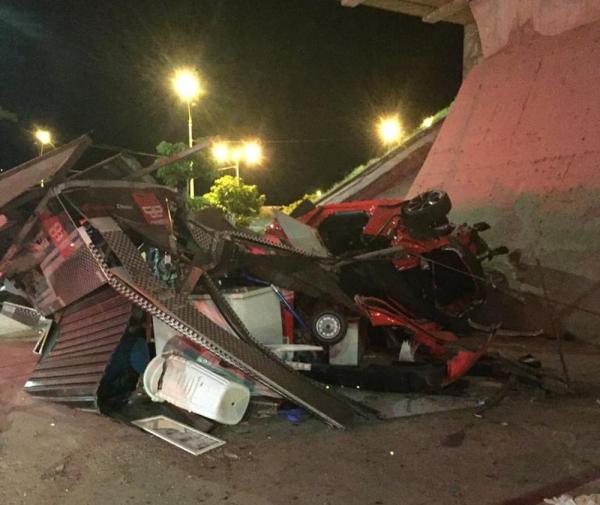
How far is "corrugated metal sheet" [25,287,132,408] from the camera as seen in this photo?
445 centimetres

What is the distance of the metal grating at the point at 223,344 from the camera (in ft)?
13.2

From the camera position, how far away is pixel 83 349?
465 centimetres

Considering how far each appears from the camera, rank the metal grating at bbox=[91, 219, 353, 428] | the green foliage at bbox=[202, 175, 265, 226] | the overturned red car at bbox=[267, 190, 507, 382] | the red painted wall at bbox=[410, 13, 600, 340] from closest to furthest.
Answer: the metal grating at bbox=[91, 219, 353, 428] → the overturned red car at bbox=[267, 190, 507, 382] → the red painted wall at bbox=[410, 13, 600, 340] → the green foliage at bbox=[202, 175, 265, 226]

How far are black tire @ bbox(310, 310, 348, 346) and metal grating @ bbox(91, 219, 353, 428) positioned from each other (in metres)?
0.95

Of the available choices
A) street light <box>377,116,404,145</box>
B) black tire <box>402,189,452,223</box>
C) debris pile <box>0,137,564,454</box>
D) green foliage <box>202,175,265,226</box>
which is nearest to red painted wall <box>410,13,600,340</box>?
black tire <box>402,189,452,223</box>

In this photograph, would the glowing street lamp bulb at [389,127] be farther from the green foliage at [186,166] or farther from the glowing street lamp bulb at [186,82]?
the glowing street lamp bulb at [186,82]

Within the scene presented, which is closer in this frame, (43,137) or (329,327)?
(329,327)

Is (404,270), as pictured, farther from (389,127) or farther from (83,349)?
(389,127)

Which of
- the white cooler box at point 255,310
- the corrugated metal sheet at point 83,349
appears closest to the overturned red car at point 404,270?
the white cooler box at point 255,310

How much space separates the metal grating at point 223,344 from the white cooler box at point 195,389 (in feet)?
0.76

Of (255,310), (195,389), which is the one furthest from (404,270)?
(195,389)

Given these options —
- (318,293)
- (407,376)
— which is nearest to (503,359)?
(407,376)

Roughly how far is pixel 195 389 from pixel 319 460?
44.5 inches

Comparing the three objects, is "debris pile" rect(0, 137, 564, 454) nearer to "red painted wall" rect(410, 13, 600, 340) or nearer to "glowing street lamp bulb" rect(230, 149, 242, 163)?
"red painted wall" rect(410, 13, 600, 340)
